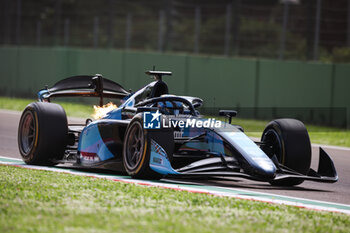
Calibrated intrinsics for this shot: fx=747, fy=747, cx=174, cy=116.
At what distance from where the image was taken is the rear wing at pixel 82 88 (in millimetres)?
11445

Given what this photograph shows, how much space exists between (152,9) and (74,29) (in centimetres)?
1437

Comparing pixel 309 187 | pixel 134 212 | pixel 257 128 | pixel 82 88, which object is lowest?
pixel 309 187

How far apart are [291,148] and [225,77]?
13.8m

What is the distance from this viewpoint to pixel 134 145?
9062 mm

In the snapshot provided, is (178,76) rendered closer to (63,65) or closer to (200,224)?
(63,65)

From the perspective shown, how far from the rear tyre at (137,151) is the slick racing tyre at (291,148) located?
1573 mm

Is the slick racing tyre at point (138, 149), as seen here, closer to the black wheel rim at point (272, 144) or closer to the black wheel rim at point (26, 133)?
the black wheel rim at point (272, 144)

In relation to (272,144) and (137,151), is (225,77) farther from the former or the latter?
(137,151)

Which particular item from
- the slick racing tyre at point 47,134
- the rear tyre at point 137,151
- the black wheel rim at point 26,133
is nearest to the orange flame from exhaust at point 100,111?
the slick racing tyre at point 47,134

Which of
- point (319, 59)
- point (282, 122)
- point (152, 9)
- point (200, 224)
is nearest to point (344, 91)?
point (319, 59)

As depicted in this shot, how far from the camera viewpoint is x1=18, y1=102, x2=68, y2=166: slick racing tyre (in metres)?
10.2

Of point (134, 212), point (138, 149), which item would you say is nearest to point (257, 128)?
point (138, 149)

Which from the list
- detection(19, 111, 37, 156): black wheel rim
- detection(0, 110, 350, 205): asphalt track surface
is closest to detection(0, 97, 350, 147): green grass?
detection(0, 110, 350, 205): asphalt track surface

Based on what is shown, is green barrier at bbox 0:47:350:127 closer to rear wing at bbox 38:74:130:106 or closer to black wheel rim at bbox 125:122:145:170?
rear wing at bbox 38:74:130:106
